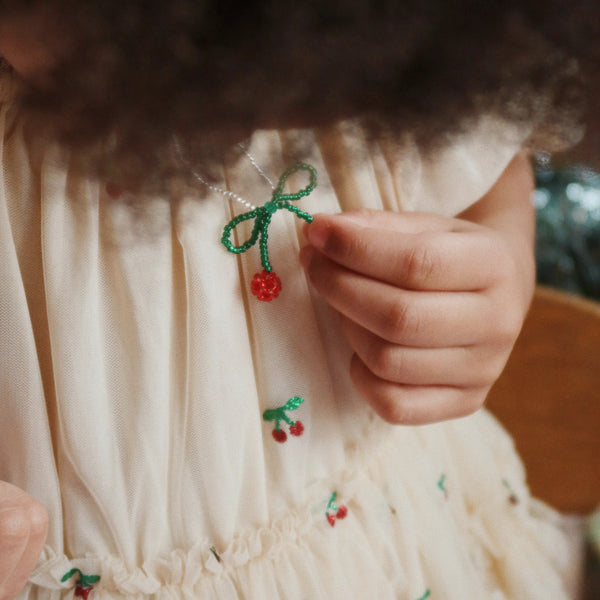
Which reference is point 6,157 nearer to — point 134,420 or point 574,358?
point 134,420

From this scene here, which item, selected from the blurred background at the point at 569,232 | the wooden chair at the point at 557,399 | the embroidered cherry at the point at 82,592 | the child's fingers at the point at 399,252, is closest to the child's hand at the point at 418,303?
the child's fingers at the point at 399,252

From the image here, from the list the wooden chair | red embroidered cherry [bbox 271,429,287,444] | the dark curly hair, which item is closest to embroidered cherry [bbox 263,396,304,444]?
red embroidered cherry [bbox 271,429,287,444]

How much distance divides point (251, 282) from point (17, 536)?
0.20 meters

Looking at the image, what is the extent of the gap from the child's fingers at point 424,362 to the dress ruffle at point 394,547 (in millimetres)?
101

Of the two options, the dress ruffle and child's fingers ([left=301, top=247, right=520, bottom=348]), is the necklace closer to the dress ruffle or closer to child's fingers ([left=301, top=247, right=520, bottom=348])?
child's fingers ([left=301, top=247, right=520, bottom=348])

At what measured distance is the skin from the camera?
33 cm

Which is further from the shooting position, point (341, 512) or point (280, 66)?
point (341, 512)

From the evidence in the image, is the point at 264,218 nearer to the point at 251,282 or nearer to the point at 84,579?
the point at 251,282

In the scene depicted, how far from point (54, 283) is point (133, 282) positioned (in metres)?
0.04

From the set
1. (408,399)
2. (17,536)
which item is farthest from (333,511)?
(17,536)

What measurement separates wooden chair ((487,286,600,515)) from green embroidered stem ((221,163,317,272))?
1.55 feet

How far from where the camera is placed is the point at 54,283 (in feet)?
1.12

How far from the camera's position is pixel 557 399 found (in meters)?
0.73

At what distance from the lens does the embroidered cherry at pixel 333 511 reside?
44cm
